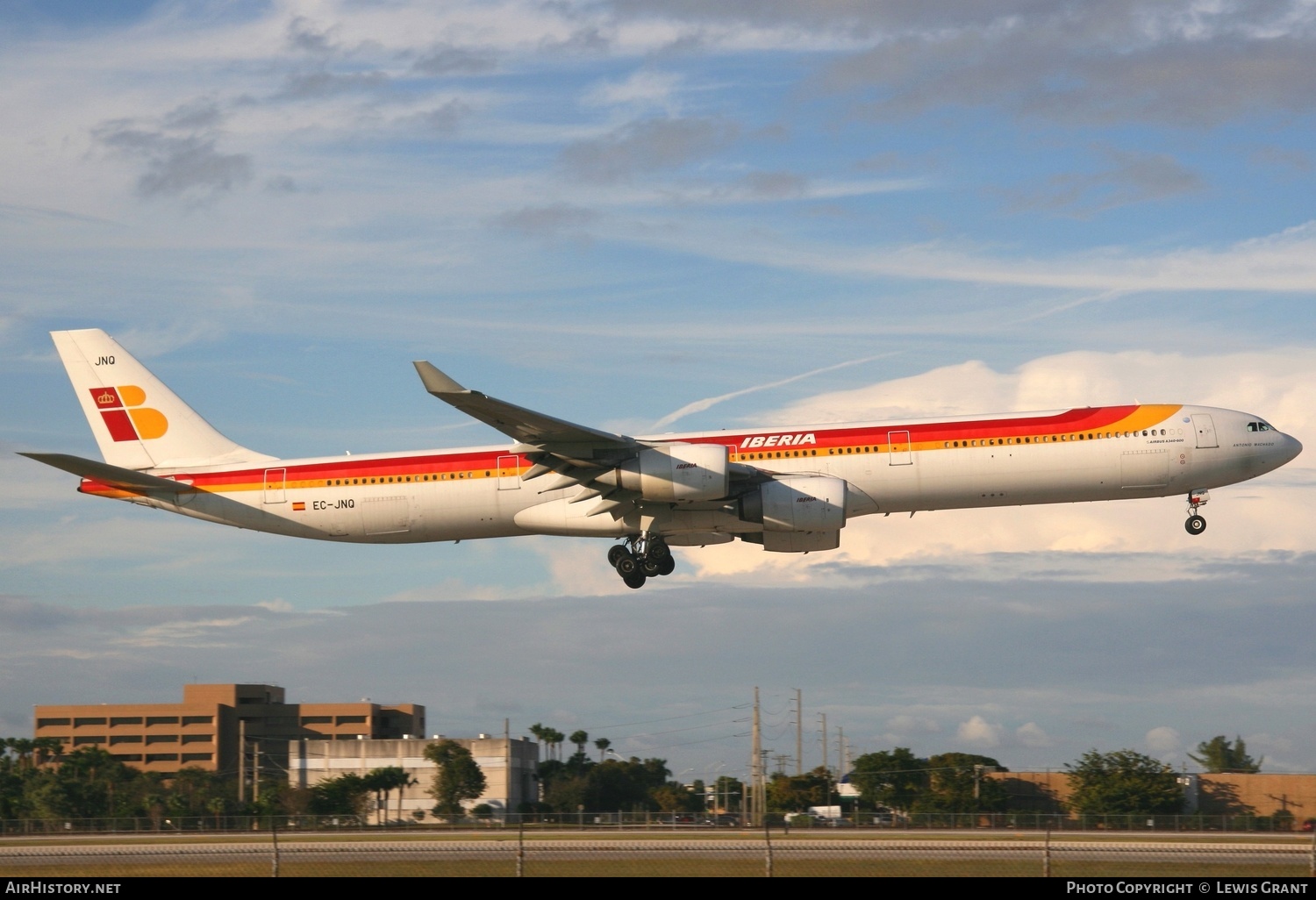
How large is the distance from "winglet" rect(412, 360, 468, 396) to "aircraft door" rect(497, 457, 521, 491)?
22.8 feet

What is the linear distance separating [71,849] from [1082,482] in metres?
32.1

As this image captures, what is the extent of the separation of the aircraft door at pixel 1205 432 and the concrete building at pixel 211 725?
10065 centimetres

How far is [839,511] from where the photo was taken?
42844mm

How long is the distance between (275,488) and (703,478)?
50.4 feet

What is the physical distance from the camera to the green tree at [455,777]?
74.9 meters

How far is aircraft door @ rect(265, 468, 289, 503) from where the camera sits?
47062mm

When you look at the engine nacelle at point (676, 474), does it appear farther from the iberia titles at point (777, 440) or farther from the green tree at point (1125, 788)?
the green tree at point (1125, 788)

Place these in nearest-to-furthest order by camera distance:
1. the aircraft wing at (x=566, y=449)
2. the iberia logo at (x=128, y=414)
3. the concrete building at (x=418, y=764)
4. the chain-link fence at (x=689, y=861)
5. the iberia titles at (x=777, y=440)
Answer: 1. the chain-link fence at (x=689, y=861)
2. the aircraft wing at (x=566, y=449)
3. the iberia titles at (x=777, y=440)
4. the iberia logo at (x=128, y=414)
5. the concrete building at (x=418, y=764)

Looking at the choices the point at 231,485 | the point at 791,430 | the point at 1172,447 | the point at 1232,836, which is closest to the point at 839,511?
the point at 791,430

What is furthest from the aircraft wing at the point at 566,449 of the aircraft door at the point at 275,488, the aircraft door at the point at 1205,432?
the aircraft door at the point at 1205,432

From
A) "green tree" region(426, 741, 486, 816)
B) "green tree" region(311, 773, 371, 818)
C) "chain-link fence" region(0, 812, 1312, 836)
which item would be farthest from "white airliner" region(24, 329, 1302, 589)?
"green tree" region(426, 741, 486, 816)

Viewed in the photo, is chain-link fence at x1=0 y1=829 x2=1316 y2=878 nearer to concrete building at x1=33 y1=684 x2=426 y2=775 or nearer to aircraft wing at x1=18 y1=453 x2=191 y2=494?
aircraft wing at x1=18 y1=453 x2=191 y2=494

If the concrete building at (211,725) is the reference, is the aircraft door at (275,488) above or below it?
above

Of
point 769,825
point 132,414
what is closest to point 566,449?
point 769,825
